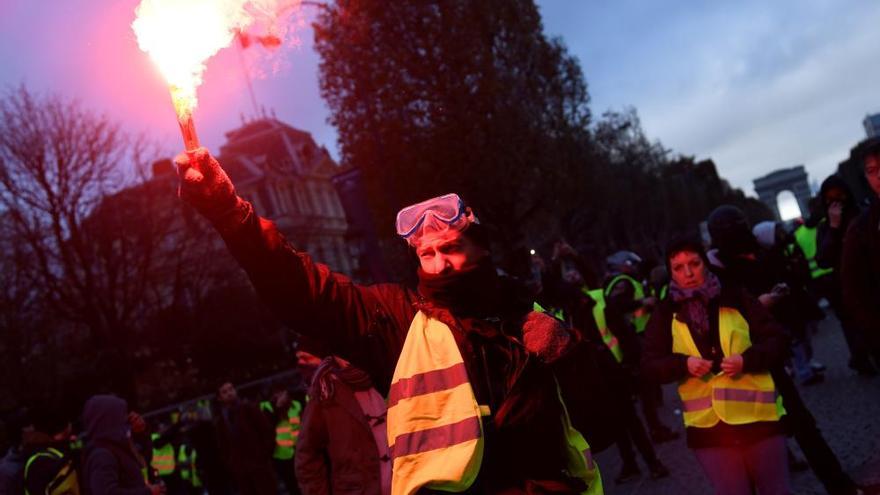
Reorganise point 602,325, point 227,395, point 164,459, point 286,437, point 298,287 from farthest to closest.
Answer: point 286,437 < point 164,459 < point 227,395 < point 602,325 < point 298,287

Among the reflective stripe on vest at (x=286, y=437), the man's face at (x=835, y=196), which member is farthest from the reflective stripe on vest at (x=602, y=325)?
the reflective stripe on vest at (x=286, y=437)

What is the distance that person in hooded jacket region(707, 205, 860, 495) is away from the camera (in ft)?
15.2

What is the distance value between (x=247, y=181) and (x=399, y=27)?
33.1m

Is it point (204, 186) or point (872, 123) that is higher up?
point (872, 123)

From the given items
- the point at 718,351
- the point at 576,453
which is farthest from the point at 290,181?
the point at 576,453

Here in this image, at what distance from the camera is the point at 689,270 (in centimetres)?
429

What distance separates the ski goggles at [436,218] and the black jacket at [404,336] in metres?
0.24

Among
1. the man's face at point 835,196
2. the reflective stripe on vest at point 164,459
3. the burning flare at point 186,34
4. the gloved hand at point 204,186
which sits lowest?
the reflective stripe on vest at point 164,459

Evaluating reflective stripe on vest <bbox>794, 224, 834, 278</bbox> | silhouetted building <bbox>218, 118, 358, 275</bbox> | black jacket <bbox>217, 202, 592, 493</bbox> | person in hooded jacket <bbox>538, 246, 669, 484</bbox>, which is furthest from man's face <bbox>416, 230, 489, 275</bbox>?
silhouetted building <bbox>218, 118, 358, 275</bbox>

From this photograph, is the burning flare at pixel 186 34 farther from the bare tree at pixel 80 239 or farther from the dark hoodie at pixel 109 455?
the bare tree at pixel 80 239

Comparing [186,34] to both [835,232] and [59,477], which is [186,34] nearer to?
[59,477]

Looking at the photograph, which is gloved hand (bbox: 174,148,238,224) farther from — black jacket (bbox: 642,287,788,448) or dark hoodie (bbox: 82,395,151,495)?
dark hoodie (bbox: 82,395,151,495)

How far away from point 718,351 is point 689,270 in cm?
46

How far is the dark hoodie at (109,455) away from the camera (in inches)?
192
